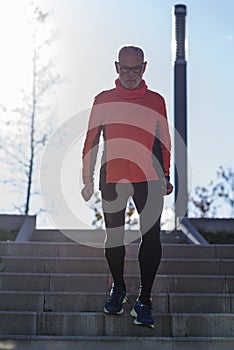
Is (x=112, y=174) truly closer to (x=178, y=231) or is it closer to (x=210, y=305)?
(x=210, y=305)

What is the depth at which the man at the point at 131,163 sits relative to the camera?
423 cm

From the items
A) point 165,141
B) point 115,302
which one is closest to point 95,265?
point 115,302

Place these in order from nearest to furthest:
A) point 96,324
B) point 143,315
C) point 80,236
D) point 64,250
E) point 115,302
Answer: point 143,315
point 115,302
point 96,324
point 64,250
point 80,236

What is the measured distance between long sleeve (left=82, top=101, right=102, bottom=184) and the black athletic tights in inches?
6.3

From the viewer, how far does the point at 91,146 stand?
14.5 ft

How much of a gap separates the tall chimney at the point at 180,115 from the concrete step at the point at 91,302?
446 centimetres

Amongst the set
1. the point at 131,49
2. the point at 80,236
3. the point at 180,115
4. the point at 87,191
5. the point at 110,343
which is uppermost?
the point at 180,115

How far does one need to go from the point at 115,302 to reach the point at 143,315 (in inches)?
11.5

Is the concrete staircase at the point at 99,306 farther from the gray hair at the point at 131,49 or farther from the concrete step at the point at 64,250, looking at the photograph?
the gray hair at the point at 131,49

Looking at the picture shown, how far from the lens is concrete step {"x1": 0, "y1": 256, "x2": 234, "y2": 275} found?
5.71m

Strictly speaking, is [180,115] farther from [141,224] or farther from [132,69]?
[141,224]

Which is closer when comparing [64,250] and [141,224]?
[141,224]

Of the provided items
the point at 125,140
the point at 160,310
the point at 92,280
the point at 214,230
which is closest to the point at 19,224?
the point at 214,230

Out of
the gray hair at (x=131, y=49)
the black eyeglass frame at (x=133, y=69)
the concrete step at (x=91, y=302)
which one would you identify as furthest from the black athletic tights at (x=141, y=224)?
the gray hair at (x=131, y=49)
